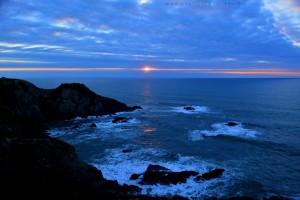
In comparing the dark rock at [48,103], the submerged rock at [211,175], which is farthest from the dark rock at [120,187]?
the dark rock at [48,103]

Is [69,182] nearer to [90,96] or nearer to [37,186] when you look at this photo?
[37,186]

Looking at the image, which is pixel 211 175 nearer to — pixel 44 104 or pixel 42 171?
pixel 42 171

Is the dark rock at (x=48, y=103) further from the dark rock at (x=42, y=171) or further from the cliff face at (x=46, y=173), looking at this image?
the dark rock at (x=42, y=171)

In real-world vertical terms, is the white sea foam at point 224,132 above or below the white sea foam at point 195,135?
above

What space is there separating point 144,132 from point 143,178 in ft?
74.5

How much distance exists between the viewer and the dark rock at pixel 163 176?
1078 inches

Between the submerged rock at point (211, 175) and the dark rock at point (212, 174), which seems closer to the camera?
the submerged rock at point (211, 175)

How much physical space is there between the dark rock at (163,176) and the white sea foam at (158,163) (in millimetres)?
572

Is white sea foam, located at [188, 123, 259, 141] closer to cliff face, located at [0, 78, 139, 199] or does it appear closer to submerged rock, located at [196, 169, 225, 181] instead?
submerged rock, located at [196, 169, 225, 181]

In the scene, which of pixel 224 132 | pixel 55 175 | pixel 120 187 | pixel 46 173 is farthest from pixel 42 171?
pixel 224 132

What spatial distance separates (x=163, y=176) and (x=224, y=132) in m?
26.2

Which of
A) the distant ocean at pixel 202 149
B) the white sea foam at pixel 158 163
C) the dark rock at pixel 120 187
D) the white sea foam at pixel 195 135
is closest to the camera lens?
the dark rock at pixel 120 187

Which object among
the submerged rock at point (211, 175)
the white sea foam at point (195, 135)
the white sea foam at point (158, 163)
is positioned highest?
the white sea foam at point (195, 135)

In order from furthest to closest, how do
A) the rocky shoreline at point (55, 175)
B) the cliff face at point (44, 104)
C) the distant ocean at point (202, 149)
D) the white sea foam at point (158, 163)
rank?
1. the cliff face at point (44, 104)
2. the distant ocean at point (202, 149)
3. the white sea foam at point (158, 163)
4. the rocky shoreline at point (55, 175)
